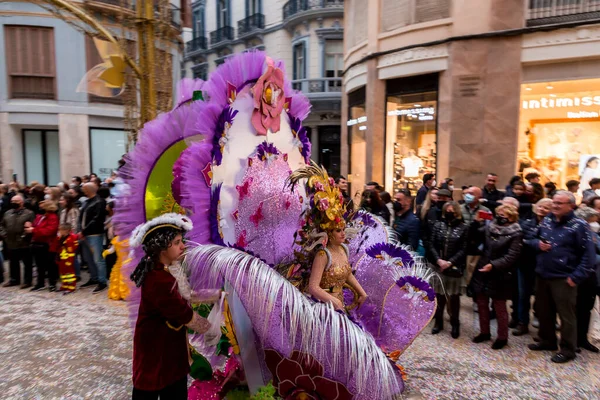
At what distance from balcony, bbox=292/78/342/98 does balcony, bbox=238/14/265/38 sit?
4304 mm

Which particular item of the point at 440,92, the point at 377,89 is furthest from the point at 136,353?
the point at 377,89

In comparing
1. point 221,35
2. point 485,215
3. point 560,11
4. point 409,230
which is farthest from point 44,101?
point 560,11

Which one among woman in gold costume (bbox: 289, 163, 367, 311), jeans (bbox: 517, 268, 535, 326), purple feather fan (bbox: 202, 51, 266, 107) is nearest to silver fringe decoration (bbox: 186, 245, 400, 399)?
woman in gold costume (bbox: 289, 163, 367, 311)

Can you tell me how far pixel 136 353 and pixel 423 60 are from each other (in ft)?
31.8

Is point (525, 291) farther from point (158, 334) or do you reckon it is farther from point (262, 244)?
point (158, 334)

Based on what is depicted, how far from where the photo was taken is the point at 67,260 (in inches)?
261

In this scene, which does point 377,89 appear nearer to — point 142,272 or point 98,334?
point 98,334

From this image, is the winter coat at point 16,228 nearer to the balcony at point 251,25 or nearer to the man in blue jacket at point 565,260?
the man in blue jacket at point 565,260

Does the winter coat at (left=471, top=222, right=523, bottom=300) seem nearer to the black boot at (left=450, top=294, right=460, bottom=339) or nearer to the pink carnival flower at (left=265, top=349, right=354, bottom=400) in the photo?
the black boot at (left=450, top=294, right=460, bottom=339)

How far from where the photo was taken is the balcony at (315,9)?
18.3m

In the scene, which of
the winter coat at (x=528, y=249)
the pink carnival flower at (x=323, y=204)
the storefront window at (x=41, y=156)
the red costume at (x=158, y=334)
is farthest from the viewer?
the storefront window at (x=41, y=156)

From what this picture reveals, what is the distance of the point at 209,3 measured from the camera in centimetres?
2433

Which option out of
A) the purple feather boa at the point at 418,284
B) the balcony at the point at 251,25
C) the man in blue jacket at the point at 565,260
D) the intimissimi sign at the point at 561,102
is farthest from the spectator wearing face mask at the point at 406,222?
the balcony at the point at 251,25

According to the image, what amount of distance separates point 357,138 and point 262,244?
35.0 feet
